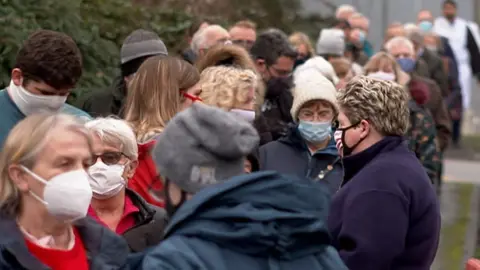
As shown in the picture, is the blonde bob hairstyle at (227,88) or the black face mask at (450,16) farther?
the black face mask at (450,16)

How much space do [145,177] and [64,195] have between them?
1954 millimetres

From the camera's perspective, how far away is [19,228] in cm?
428

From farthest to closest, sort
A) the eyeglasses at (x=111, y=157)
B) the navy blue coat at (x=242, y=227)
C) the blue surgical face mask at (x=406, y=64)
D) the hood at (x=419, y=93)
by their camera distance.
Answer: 1. the blue surgical face mask at (x=406, y=64)
2. the hood at (x=419, y=93)
3. the eyeglasses at (x=111, y=157)
4. the navy blue coat at (x=242, y=227)

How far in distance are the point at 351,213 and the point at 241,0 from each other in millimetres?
11478

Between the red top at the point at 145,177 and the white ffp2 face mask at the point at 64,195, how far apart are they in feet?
5.92

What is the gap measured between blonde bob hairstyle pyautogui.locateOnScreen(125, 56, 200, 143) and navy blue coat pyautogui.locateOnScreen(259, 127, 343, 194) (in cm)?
112

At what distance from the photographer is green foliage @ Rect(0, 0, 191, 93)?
28.6 ft

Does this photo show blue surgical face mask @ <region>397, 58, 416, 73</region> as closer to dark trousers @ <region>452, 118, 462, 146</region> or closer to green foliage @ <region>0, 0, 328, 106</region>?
green foliage @ <region>0, 0, 328, 106</region>

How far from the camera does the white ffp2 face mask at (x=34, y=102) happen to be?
20.1ft

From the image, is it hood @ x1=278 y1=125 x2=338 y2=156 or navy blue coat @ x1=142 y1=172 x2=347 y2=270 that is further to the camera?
hood @ x1=278 y1=125 x2=338 y2=156

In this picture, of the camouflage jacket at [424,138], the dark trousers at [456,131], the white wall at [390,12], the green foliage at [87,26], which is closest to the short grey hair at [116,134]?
the green foliage at [87,26]

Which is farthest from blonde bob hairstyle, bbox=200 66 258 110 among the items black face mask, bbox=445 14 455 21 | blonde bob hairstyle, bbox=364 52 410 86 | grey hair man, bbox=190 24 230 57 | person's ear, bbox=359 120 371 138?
black face mask, bbox=445 14 455 21

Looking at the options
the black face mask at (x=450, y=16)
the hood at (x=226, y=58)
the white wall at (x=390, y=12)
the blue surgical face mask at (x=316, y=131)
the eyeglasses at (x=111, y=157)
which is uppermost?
the eyeglasses at (x=111, y=157)

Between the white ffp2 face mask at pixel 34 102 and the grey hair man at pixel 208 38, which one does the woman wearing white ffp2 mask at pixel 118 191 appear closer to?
the white ffp2 face mask at pixel 34 102
